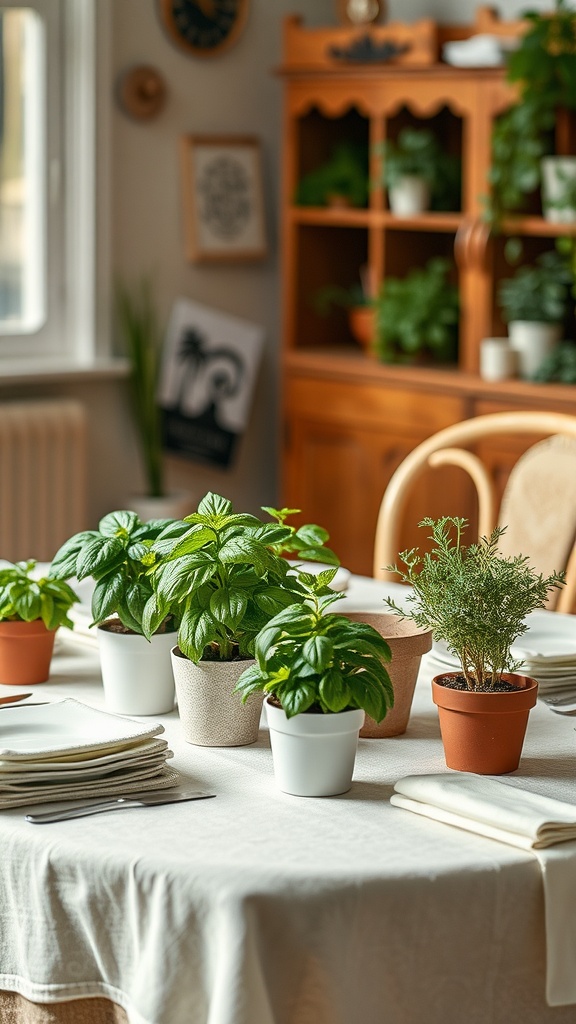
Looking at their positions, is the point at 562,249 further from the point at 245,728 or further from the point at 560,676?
the point at 245,728

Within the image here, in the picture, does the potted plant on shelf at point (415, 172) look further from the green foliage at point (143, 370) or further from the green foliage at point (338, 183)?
the green foliage at point (143, 370)

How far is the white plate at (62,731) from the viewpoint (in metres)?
1.30

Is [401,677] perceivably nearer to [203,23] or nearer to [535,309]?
[535,309]

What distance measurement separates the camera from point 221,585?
1386 mm

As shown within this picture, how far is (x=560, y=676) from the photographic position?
1.66 meters

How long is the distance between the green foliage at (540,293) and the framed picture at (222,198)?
40.0 inches

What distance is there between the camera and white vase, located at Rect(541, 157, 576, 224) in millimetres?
3418

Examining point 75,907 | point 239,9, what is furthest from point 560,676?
point 239,9

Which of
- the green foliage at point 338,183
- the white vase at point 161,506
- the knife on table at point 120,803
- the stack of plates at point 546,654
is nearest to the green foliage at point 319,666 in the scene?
the knife on table at point 120,803

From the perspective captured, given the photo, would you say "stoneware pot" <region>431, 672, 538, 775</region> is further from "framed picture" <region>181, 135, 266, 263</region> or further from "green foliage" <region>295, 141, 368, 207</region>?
"framed picture" <region>181, 135, 266, 263</region>

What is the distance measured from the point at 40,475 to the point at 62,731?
2556mm

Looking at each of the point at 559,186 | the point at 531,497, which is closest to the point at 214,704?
the point at 531,497

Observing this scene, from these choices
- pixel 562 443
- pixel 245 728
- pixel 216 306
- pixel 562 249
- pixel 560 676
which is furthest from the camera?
pixel 216 306

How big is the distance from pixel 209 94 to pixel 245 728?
10.3ft
